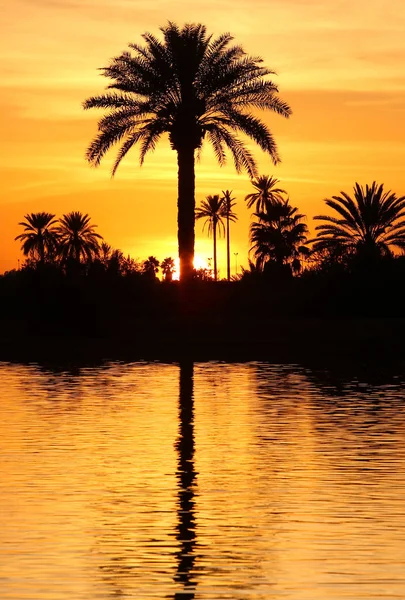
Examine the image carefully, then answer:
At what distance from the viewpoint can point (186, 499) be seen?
12.2 m

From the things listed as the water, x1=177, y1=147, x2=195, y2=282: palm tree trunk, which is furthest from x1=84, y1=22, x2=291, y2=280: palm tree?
the water

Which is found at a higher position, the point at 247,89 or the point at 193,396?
the point at 247,89

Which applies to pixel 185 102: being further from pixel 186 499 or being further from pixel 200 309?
pixel 186 499

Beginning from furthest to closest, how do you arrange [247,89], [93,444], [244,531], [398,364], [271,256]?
[271,256] < [247,89] < [398,364] < [93,444] < [244,531]

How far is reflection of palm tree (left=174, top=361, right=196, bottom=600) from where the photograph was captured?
891cm

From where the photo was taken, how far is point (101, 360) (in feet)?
112

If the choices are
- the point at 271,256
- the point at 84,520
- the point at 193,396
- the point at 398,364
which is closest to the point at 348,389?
the point at 193,396

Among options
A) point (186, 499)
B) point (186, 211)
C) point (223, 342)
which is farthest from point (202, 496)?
point (186, 211)

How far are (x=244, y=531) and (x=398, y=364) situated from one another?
21.6 metres

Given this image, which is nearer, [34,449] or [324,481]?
[324,481]

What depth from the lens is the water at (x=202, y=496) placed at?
29.0ft

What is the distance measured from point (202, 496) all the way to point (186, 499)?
0.26 meters

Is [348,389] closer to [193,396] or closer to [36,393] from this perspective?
[193,396]

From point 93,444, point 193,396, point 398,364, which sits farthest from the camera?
point 398,364
